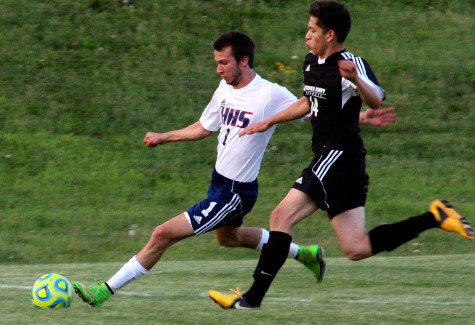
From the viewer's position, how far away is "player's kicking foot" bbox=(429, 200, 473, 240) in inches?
230

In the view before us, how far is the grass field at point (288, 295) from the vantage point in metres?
5.61

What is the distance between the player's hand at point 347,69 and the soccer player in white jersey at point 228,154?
3.62 ft

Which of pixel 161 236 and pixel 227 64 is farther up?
pixel 227 64

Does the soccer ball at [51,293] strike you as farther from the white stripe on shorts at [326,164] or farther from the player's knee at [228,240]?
the white stripe on shorts at [326,164]

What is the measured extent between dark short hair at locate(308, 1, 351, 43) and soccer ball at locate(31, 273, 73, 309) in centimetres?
270

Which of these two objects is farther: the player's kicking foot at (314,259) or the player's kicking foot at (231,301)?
the player's kicking foot at (314,259)

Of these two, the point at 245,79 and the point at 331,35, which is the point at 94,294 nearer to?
the point at 245,79

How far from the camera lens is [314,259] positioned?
A: 278 inches

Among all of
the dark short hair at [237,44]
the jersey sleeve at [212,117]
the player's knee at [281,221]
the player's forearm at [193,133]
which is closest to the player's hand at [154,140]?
the player's forearm at [193,133]

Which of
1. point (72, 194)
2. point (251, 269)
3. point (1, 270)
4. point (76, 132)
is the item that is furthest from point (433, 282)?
point (76, 132)

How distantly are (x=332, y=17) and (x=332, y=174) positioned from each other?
1113mm

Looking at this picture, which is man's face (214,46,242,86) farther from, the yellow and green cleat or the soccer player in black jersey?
the yellow and green cleat

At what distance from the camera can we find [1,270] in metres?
8.73

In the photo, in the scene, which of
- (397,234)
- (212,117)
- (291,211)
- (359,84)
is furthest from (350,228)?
(212,117)
